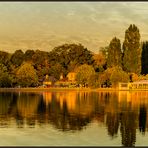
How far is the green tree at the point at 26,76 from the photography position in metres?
71.4

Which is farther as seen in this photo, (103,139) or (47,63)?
(47,63)

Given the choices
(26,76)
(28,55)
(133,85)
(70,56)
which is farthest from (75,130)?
(28,55)

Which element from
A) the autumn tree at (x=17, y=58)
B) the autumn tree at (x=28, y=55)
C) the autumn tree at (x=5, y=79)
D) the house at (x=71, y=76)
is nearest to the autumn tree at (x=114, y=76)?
the house at (x=71, y=76)

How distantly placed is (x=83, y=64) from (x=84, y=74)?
6.58 meters

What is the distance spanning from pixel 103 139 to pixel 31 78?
56198 millimetres

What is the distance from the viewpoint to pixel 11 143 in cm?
1574

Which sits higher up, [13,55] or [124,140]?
[13,55]

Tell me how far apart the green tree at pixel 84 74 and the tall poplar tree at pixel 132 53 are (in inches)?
267

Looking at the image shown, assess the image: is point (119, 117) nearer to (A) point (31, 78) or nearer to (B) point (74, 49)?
(A) point (31, 78)

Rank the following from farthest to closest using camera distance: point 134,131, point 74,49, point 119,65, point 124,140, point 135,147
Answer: point 74,49
point 119,65
point 134,131
point 124,140
point 135,147

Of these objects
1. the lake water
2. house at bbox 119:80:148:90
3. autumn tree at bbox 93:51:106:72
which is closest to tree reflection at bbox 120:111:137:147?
the lake water

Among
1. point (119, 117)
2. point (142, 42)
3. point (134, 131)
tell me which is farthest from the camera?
point (142, 42)

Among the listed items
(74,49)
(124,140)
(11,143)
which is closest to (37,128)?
(11,143)

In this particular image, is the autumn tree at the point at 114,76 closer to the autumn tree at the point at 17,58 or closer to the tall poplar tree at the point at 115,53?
the tall poplar tree at the point at 115,53
